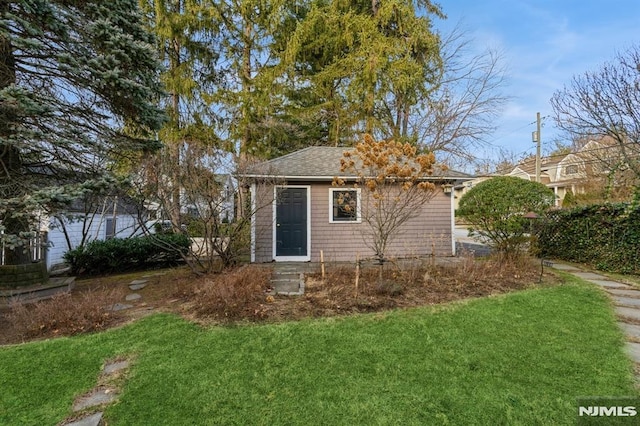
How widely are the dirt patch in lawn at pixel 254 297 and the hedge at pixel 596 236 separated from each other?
171cm

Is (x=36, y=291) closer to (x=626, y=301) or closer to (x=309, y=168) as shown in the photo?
(x=309, y=168)

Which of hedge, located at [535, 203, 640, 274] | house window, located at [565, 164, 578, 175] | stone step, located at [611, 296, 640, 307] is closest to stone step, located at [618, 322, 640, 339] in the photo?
stone step, located at [611, 296, 640, 307]

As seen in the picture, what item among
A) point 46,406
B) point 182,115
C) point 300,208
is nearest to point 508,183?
point 300,208

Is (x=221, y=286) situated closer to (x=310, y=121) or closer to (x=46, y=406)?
(x=46, y=406)

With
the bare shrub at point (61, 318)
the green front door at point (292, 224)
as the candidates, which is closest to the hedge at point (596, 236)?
the green front door at point (292, 224)

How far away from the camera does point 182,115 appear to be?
11633 millimetres

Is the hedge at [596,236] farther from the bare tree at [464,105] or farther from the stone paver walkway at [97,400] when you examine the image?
the stone paver walkway at [97,400]

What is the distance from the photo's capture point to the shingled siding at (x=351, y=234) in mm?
8242

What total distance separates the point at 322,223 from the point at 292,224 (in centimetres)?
83

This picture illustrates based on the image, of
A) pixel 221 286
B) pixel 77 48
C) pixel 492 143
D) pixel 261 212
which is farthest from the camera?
pixel 492 143

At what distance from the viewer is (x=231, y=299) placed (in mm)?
4301

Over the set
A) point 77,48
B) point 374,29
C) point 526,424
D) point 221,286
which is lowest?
point 526,424

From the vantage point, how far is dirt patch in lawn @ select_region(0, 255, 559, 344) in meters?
3.97

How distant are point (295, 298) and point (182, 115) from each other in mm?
9741
